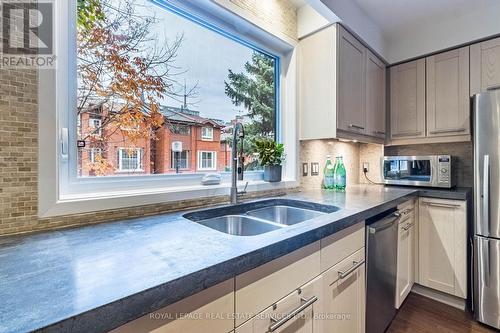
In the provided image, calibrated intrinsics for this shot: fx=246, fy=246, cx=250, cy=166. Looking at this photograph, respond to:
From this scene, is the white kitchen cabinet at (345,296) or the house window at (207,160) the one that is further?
the house window at (207,160)

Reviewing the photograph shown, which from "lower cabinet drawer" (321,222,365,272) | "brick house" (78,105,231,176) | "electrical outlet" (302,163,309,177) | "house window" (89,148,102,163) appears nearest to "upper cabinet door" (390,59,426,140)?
"electrical outlet" (302,163,309,177)

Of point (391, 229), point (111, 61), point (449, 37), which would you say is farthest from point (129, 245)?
point (449, 37)

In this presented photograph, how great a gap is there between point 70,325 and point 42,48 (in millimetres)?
983

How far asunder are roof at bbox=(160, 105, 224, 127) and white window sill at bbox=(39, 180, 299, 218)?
0.40m

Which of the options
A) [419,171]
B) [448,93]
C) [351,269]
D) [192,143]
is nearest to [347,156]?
[419,171]

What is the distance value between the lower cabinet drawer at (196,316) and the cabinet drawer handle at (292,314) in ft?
0.59

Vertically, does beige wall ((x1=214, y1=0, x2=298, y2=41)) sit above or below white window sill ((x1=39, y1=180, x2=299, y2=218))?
above

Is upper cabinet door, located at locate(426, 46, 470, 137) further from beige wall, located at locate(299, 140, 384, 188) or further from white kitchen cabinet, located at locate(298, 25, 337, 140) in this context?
white kitchen cabinet, located at locate(298, 25, 337, 140)

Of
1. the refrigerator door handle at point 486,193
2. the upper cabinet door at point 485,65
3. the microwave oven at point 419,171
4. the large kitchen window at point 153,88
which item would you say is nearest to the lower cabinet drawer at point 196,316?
the large kitchen window at point 153,88

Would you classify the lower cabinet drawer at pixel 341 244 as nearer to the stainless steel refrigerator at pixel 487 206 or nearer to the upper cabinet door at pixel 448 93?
the stainless steel refrigerator at pixel 487 206

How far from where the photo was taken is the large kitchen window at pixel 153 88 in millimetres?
1126

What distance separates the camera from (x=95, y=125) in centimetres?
114

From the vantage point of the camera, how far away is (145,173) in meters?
1.29

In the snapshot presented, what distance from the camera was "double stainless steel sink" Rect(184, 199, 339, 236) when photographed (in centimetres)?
130
